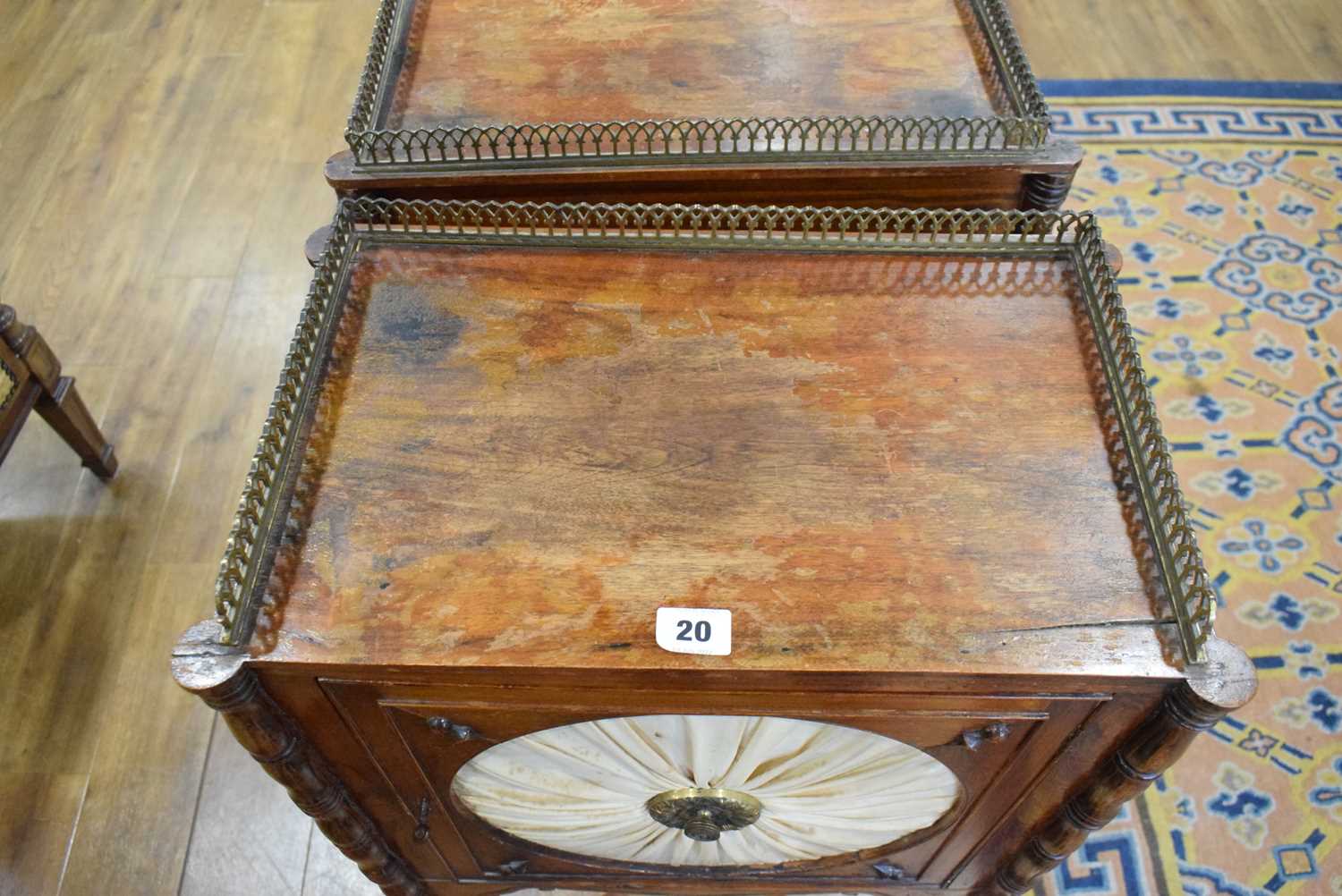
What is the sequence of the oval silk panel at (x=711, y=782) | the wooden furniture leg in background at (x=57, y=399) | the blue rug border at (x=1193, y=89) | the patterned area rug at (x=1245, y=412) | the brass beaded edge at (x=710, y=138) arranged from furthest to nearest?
the blue rug border at (x=1193, y=89), the wooden furniture leg in background at (x=57, y=399), the patterned area rug at (x=1245, y=412), the brass beaded edge at (x=710, y=138), the oval silk panel at (x=711, y=782)

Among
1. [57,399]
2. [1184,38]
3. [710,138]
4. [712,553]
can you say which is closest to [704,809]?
[712,553]

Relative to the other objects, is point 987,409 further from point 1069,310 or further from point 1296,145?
point 1296,145

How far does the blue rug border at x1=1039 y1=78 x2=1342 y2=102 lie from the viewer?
2.31 metres

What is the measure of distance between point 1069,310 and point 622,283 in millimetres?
433

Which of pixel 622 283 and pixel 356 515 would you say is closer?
pixel 356 515

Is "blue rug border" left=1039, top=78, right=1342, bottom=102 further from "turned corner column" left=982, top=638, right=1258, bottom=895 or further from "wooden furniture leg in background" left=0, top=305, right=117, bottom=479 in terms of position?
"wooden furniture leg in background" left=0, top=305, right=117, bottom=479

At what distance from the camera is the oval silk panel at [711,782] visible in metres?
0.88

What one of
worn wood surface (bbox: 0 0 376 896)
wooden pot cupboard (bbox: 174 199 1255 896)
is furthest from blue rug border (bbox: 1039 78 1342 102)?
worn wood surface (bbox: 0 0 376 896)

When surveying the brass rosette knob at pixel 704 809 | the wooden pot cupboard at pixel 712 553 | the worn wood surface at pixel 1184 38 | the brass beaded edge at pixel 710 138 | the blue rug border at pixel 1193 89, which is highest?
the brass beaded edge at pixel 710 138

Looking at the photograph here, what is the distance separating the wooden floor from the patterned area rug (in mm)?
233

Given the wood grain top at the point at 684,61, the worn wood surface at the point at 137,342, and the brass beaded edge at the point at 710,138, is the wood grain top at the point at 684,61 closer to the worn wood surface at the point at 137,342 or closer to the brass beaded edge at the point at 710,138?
the brass beaded edge at the point at 710,138

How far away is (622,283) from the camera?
1.02 meters

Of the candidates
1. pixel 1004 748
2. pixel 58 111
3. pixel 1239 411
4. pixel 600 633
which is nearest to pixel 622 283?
pixel 600 633

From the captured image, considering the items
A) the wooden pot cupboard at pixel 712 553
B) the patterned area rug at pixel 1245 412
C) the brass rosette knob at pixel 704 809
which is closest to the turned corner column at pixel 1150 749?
the wooden pot cupboard at pixel 712 553
